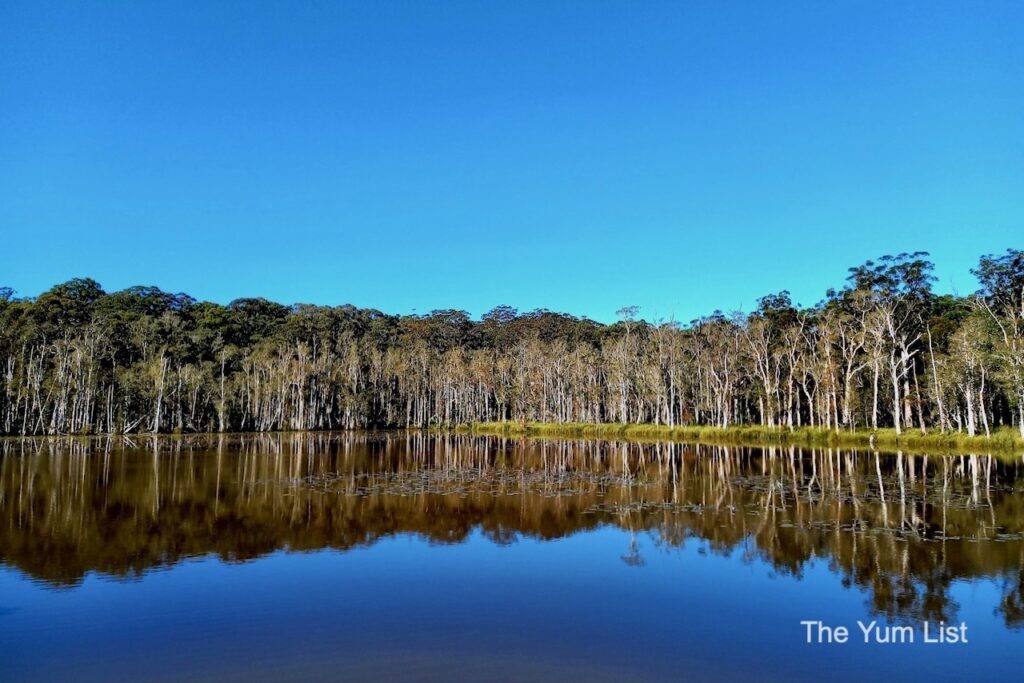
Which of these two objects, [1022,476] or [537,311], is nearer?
[1022,476]

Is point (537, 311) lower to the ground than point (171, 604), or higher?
higher

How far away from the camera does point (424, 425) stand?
Result: 79.6m

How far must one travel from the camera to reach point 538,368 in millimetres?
69812

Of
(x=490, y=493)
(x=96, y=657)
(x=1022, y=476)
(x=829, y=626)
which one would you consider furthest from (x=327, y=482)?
(x=1022, y=476)

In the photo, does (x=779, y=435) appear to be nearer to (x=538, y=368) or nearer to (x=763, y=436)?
(x=763, y=436)

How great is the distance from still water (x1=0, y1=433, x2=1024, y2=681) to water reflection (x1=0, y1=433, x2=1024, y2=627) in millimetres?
110

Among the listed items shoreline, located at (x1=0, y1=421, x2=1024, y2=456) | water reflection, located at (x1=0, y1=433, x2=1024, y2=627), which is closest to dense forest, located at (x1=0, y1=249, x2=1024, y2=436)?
shoreline, located at (x1=0, y1=421, x2=1024, y2=456)

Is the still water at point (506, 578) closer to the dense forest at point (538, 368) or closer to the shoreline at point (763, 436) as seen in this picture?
the shoreline at point (763, 436)

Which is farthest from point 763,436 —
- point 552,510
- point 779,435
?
point 552,510

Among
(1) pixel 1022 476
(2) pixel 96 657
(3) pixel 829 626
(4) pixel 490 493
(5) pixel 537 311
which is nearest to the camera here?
(2) pixel 96 657

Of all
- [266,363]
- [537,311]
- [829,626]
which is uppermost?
[537,311]

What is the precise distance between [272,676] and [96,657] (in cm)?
241

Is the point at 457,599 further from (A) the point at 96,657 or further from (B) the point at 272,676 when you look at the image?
(A) the point at 96,657

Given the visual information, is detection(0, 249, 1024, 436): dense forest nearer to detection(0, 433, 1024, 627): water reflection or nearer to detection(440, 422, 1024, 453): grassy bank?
detection(440, 422, 1024, 453): grassy bank
